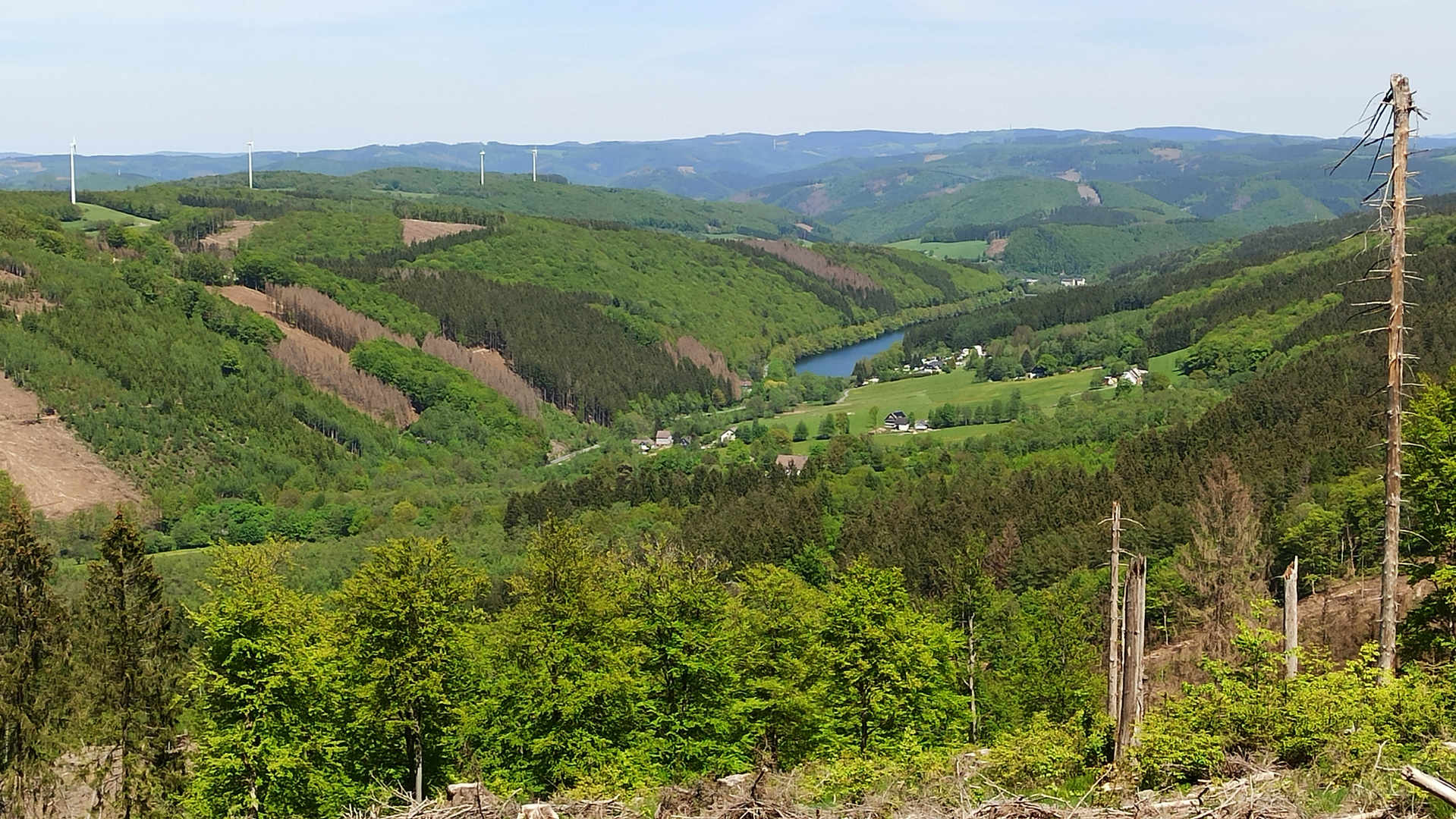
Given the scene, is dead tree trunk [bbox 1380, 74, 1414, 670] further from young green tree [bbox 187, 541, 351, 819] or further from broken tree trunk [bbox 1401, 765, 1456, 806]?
young green tree [bbox 187, 541, 351, 819]

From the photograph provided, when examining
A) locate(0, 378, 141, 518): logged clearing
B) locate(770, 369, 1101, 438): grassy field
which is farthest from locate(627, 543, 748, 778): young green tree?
locate(770, 369, 1101, 438): grassy field

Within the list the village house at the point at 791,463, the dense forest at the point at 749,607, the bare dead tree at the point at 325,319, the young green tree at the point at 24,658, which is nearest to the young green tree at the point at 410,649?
the dense forest at the point at 749,607

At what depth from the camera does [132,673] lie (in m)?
35.1

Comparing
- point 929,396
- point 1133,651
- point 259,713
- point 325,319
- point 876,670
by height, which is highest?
point 1133,651

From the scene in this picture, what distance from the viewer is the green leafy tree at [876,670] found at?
106 ft

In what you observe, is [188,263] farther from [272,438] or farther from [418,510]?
[418,510]

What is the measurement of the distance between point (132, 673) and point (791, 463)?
99.6 metres

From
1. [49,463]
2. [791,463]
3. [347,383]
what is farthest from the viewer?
[347,383]

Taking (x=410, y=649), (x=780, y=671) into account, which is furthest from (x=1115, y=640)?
(x=410, y=649)

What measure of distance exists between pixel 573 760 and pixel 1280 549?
47.8 metres

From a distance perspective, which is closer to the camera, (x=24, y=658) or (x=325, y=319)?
(x=24, y=658)

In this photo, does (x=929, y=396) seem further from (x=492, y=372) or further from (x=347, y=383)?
(x=347, y=383)

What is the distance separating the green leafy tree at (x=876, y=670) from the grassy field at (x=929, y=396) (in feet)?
378

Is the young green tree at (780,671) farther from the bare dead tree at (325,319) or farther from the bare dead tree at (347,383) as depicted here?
the bare dead tree at (325,319)
